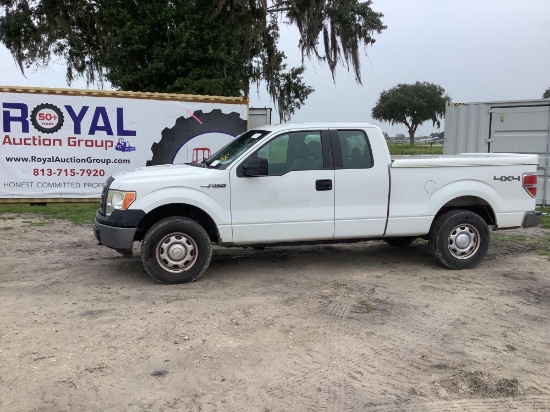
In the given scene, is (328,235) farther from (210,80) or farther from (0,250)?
(210,80)

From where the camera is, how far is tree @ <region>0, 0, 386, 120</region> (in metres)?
16.8

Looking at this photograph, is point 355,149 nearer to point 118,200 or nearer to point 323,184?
point 323,184

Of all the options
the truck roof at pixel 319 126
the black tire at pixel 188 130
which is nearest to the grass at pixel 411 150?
the black tire at pixel 188 130

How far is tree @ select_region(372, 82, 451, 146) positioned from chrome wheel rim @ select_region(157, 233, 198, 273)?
49.7 m

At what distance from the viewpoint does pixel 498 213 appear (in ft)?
22.9

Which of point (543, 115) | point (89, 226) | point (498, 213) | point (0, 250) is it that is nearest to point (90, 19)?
point (89, 226)

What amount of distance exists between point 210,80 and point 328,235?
38.2 feet

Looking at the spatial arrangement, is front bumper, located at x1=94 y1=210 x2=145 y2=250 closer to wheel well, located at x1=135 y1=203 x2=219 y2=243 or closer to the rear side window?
wheel well, located at x1=135 y1=203 x2=219 y2=243

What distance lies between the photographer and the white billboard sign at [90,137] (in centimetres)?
1190

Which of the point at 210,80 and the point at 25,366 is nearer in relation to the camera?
the point at 25,366

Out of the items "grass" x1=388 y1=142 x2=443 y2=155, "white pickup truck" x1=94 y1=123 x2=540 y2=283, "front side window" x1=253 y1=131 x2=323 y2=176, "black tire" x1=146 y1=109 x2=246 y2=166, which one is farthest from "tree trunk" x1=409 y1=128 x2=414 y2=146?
"front side window" x1=253 y1=131 x2=323 y2=176

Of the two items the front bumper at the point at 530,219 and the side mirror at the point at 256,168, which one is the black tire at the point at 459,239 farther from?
the side mirror at the point at 256,168

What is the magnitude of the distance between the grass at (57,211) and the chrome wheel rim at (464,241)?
690 centimetres

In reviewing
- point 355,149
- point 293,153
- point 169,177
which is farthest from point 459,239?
point 169,177
